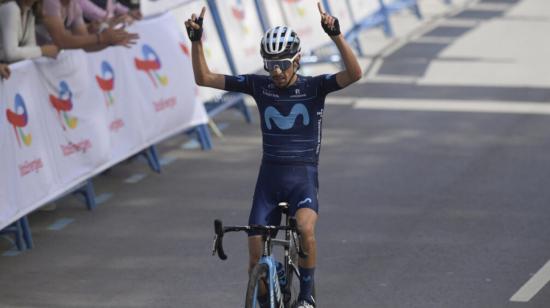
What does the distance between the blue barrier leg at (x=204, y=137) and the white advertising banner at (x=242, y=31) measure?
5.38 ft

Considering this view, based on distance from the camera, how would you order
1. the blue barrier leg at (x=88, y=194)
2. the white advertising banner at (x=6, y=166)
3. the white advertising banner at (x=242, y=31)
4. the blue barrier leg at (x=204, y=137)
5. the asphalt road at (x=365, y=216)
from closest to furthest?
1. the asphalt road at (x=365, y=216)
2. the white advertising banner at (x=6, y=166)
3. the blue barrier leg at (x=88, y=194)
4. the blue barrier leg at (x=204, y=137)
5. the white advertising banner at (x=242, y=31)

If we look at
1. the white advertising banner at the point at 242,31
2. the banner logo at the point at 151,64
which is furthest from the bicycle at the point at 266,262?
the white advertising banner at the point at 242,31

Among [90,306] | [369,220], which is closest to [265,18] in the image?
[369,220]

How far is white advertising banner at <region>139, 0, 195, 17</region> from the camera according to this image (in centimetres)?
1505

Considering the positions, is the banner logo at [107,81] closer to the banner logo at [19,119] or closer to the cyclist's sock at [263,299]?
the banner logo at [19,119]

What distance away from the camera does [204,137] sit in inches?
650

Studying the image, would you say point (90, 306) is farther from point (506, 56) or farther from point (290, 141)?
point (506, 56)

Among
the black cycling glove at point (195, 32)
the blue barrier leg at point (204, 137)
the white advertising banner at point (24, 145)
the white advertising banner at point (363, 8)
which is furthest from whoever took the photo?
the white advertising banner at point (363, 8)

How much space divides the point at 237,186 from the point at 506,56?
9.68m

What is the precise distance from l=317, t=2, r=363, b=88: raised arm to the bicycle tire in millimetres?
1422

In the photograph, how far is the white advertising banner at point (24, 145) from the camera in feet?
38.8

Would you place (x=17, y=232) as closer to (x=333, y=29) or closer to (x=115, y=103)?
(x=115, y=103)

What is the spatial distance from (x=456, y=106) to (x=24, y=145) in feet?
26.1

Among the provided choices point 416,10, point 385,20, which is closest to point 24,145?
point 385,20
